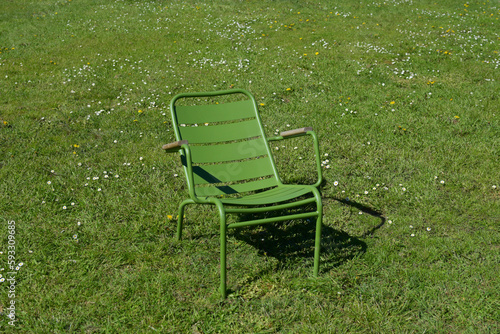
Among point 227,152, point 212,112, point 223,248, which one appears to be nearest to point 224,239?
point 223,248

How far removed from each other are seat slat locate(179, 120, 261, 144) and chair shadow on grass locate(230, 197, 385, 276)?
80 cm

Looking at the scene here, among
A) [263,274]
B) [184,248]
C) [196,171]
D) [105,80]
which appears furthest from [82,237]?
[105,80]

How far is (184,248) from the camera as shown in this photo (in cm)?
331

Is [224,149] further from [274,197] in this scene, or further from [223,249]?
[223,249]

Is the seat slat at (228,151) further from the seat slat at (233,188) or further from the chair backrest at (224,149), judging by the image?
the seat slat at (233,188)

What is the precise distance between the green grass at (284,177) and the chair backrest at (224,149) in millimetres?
432

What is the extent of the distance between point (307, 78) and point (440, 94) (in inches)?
77.1

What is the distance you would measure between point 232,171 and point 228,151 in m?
0.19

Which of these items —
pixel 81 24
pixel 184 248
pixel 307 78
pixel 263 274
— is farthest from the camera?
pixel 81 24

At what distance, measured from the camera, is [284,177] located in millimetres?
4258

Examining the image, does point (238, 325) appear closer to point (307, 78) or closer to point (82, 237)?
point (82, 237)

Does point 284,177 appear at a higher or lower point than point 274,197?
lower

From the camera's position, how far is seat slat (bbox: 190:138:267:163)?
11.3 feet

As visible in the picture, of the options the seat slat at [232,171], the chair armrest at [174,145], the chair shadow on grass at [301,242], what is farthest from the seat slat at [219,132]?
the chair shadow on grass at [301,242]
